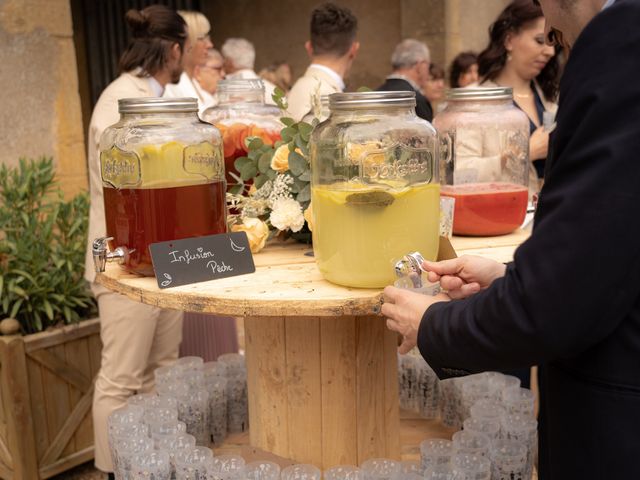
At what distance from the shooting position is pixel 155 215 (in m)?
1.42

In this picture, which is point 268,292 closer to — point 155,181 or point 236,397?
point 155,181

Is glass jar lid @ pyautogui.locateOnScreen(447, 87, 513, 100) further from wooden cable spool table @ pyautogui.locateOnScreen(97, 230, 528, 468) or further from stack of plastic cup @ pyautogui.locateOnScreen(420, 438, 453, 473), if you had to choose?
stack of plastic cup @ pyautogui.locateOnScreen(420, 438, 453, 473)

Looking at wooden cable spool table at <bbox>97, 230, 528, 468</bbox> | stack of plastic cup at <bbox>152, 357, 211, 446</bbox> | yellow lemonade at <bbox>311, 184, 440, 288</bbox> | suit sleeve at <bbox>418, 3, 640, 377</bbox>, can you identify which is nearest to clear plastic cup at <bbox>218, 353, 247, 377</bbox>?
stack of plastic cup at <bbox>152, 357, 211, 446</bbox>

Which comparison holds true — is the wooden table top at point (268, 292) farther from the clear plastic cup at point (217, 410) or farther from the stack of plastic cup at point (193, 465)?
the clear plastic cup at point (217, 410)

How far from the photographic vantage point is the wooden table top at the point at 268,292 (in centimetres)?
126

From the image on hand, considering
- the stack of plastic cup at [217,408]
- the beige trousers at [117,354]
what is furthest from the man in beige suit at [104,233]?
the stack of plastic cup at [217,408]

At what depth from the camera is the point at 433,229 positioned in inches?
53.6

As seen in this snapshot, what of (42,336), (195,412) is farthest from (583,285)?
(42,336)

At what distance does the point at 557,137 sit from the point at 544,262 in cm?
18

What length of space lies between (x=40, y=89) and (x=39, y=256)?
1132 millimetres

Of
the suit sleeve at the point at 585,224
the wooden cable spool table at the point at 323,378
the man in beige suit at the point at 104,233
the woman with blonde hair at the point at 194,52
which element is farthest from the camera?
the woman with blonde hair at the point at 194,52

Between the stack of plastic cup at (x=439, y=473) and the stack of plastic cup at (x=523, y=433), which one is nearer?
the stack of plastic cup at (x=439, y=473)

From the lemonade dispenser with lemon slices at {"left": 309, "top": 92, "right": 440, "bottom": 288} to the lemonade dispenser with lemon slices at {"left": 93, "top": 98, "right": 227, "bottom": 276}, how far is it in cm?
26

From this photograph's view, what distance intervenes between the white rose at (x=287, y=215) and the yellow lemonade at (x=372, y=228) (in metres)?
0.26
